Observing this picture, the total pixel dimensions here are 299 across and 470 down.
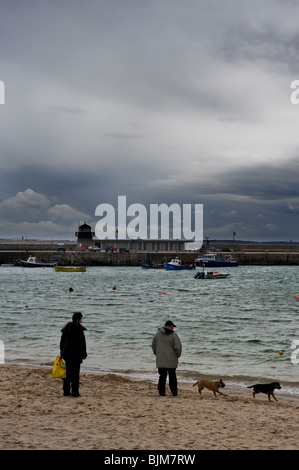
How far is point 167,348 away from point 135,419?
1836 mm

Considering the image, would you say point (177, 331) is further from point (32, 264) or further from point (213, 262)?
point (32, 264)

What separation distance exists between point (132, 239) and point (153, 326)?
382ft

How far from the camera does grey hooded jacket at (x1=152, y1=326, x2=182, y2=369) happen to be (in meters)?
10.8

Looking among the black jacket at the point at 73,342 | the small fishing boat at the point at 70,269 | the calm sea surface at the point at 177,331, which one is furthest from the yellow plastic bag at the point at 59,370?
the small fishing boat at the point at 70,269

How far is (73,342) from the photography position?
10336 millimetres

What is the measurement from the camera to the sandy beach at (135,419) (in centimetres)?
773

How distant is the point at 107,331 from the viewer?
2495 centimetres

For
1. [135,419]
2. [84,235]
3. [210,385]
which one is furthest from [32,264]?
[135,419]

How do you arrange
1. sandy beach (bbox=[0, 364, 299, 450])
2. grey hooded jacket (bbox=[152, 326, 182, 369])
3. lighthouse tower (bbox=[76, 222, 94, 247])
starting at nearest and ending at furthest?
1. sandy beach (bbox=[0, 364, 299, 450])
2. grey hooded jacket (bbox=[152, 326, 182, 369])
3. lighthouse tower (bbox=[76, 222, 94, 247])

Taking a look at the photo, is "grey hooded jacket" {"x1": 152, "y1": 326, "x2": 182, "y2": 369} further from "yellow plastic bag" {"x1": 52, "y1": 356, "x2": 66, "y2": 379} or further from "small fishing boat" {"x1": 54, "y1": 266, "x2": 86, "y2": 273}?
"small fishing boat" {"x1": 54, "y1": 266, "x2": 86, "y2": 273}

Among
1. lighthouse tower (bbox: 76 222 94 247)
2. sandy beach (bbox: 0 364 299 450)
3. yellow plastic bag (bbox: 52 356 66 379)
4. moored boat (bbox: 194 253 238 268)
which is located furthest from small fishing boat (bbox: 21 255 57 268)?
yellow plastic bag (bbox: 52 356 66 379)

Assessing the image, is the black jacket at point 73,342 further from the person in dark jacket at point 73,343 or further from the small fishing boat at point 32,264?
the small fishing boat at point 32,264

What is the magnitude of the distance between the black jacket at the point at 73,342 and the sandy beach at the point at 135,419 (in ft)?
3.06

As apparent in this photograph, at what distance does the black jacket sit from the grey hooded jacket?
158 centimetres
